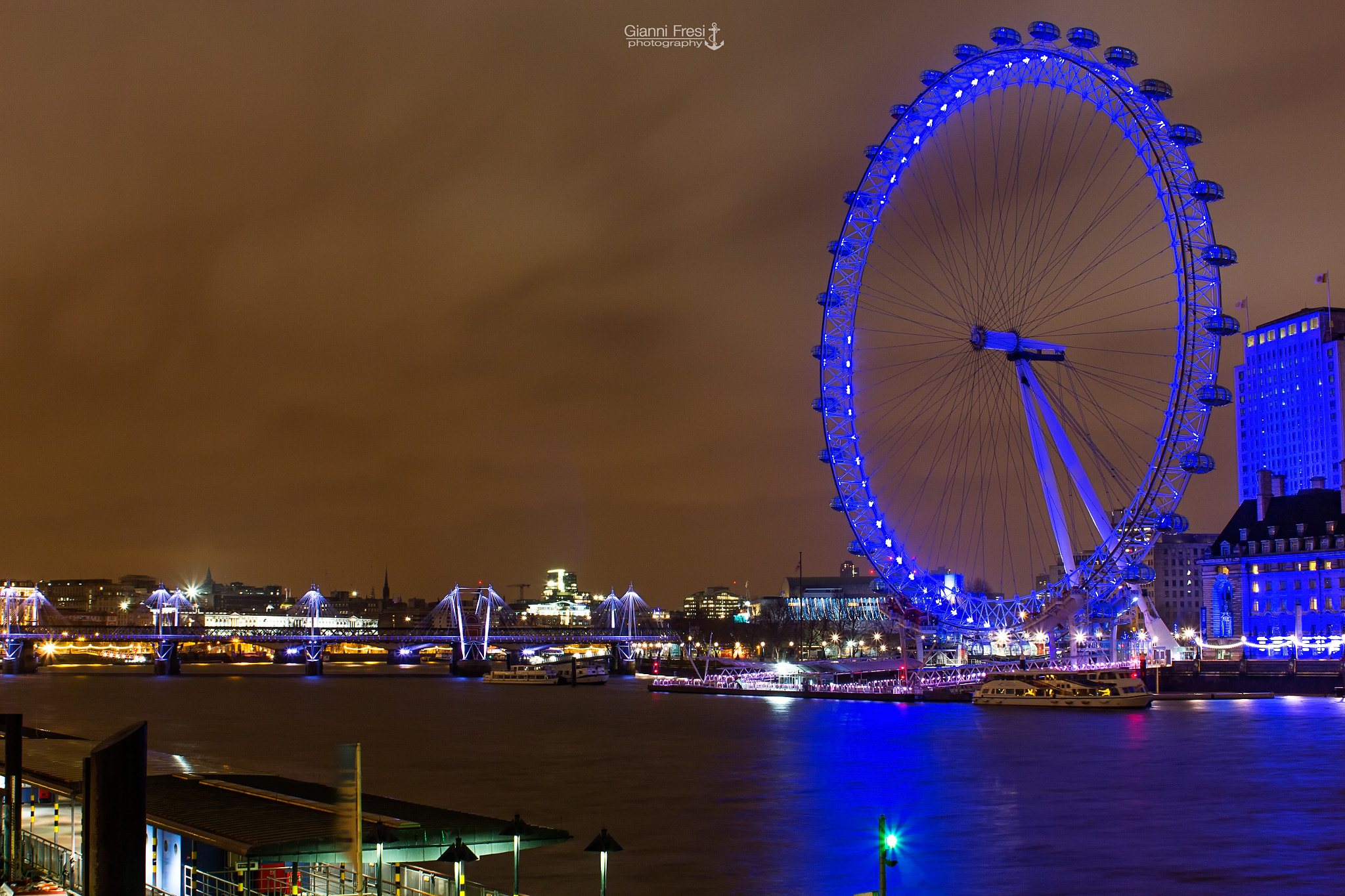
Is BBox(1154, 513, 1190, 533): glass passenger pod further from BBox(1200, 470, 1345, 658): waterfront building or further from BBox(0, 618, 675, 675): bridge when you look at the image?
BBox(0, 618, 675, 675): bridge

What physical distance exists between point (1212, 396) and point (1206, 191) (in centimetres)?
1023

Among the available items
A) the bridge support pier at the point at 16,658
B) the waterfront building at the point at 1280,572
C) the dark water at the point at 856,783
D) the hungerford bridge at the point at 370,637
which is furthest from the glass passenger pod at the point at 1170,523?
the bridge support pier at the point at 16,658

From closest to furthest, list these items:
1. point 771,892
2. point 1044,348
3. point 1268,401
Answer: point 771,892 → point 1044,348 → point 1268,401

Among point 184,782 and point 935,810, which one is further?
point 935,810

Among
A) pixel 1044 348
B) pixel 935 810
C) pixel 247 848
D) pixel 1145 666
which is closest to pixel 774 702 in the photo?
pixel 1145 666

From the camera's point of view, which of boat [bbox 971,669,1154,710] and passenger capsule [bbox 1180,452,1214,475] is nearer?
passenger capsule [bbox 1180,452,1214,475]

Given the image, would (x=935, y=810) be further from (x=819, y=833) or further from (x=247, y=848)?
(x=247, y=848)

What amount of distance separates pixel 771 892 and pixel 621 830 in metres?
8.83

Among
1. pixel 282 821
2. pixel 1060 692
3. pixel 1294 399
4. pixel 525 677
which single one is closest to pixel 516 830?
pixel 282 821

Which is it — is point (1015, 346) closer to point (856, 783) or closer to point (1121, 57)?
point (1121, 57)

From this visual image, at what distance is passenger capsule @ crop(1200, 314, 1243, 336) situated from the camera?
71.0 meters

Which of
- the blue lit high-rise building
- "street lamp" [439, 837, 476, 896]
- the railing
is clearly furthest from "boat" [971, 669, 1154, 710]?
the blue lit high-rise building

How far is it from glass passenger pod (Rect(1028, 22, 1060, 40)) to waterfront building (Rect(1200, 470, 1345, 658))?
55.7m

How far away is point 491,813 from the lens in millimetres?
37656
